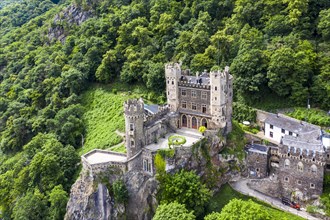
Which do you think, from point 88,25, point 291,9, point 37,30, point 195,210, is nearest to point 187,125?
point 195,210

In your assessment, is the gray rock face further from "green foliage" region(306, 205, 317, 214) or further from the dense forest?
"green foliage" region(306, 205, 317, 214)

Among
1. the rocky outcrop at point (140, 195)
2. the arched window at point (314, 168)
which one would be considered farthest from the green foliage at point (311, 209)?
the rocky outcrop at point (140, 195)

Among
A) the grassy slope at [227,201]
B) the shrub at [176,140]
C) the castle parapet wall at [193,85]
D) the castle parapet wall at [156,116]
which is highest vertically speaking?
the castle parapet wall at [193,85]

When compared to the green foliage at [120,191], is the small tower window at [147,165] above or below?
above

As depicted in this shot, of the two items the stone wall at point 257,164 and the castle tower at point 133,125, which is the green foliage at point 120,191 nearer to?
the castle tower at point 133,125

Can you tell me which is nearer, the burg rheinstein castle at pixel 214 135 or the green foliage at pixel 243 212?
the green foliage at pixel 243 212

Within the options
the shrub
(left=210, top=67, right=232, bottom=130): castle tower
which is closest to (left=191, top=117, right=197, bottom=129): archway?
(left=210, top=67, right=232, bottom=130): castle tower

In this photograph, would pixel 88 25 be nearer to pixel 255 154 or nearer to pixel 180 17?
pixel 180 17

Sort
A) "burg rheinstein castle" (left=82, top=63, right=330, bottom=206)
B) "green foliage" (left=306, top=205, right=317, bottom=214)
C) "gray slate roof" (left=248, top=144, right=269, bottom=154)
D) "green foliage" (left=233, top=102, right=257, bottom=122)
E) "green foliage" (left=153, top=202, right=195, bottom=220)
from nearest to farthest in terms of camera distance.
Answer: "green foliage" (left=153, top=202, right=195, bottom=220) < "green foliage" (left=306, top=205, right=317, bottom=214) < "burg rheinstein castle" (left=82, top=63, right=330, bottom=206) < "gray slate roof" (left=248, top=144, right=269, bottom=154) < "green foliage" (left=233, top=102, right=257, bottom=122)
